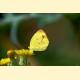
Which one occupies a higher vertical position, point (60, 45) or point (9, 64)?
point (60, 45)

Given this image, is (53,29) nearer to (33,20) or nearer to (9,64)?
(33,20)
